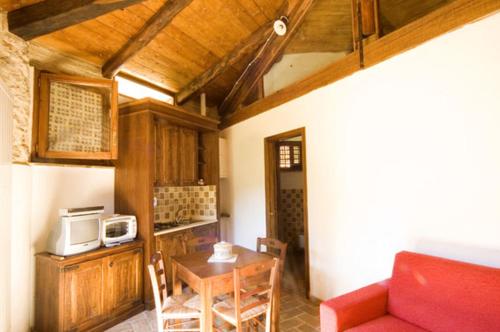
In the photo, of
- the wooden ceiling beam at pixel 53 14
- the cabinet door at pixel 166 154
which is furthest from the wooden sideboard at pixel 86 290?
the wooden ceiling beam at pixel 53 14

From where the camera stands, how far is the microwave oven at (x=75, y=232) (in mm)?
2546

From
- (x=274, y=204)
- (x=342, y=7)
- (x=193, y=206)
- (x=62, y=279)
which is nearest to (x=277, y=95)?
(x=342, y=7)

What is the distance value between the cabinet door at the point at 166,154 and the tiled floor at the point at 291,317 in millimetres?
1647

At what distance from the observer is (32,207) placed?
8.90ft

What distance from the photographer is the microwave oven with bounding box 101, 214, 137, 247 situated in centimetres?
289

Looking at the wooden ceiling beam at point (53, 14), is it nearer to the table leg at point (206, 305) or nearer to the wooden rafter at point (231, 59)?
the wooden rafter at point (231, 59)

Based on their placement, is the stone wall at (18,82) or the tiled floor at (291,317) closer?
the stone wall at (18,82)

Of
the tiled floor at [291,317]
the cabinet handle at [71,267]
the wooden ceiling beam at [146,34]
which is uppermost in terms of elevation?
the wooden ceiling beam at [146,34]

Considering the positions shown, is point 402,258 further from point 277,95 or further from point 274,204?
point 277,95

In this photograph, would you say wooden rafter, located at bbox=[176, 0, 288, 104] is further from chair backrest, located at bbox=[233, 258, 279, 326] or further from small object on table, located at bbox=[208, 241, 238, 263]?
chair backrest, located at bbox=[233, 258, 279, 326]

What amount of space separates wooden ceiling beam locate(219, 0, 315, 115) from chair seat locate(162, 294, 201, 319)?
3.38 m

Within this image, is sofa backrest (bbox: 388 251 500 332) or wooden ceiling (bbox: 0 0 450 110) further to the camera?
wooden ceiling (bbox: 0 0 450 110)

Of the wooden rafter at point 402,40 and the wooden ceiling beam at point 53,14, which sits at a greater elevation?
the wooden ceiling beam at point 53,14

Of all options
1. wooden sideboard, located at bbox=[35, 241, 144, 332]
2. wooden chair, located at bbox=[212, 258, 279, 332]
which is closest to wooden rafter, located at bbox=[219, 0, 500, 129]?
wooden chair, located at bbox=[212, 258, 279, 332]
